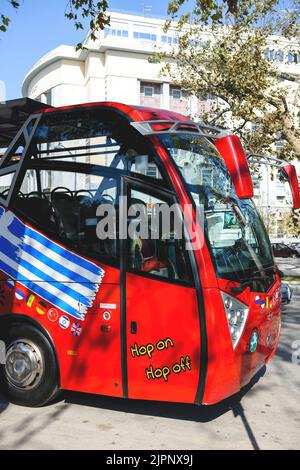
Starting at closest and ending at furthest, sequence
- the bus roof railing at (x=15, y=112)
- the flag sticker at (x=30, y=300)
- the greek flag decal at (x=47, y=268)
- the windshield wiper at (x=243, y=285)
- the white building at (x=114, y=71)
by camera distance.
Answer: the windshield wiper at (x=243, y=285), the greek flag decal at (x=47, y=268), the flag sticker at (x=30, y=300), the bus roof railing at (x=15, y=112), the white building at (x=114, y=71)

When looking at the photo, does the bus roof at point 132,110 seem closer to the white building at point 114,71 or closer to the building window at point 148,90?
the white building at point 114,71

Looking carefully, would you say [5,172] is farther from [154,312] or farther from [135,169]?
[154,312]

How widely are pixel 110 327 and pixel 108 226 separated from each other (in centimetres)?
94

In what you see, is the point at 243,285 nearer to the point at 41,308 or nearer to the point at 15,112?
the point at 41,308

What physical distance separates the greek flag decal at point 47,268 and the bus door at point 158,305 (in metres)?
0.43

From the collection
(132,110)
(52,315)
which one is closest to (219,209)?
(132,110)

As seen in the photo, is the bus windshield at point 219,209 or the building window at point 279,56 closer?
the bus windshield at point 219,209

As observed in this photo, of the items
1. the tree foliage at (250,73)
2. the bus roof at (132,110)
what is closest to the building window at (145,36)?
the tree foliage at (250,73)

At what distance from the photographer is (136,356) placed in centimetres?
441

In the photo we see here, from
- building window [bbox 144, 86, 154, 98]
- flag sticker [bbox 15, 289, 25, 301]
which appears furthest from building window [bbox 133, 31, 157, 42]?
flag sticker [bbox 15, 289, 25, 301]

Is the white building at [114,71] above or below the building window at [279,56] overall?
above

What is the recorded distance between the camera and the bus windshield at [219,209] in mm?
4422

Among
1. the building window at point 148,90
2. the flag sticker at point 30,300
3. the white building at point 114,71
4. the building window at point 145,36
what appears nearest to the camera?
the flag sticker at point 30,300

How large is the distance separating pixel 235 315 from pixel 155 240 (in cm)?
96
